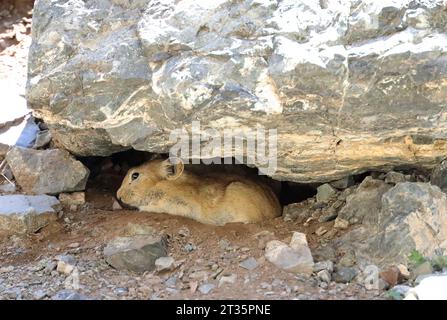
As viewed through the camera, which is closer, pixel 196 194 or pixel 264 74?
pixel 264 74

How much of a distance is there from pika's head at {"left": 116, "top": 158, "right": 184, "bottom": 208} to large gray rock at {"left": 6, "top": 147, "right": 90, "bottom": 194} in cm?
44

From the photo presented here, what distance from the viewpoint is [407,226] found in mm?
4645

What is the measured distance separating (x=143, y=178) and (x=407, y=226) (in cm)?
284

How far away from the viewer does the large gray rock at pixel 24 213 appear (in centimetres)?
564

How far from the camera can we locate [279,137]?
15.8 ft

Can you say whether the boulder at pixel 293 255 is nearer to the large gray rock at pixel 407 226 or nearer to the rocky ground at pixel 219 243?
the rocky ground at pixel 219 243

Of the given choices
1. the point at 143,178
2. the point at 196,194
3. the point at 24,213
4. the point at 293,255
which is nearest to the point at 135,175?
the point at 143,178

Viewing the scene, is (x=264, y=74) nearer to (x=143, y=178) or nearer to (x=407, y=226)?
(x=407, y=226)

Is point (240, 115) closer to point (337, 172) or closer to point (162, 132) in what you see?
point (162, 132)

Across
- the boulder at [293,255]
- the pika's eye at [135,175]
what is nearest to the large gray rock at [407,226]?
the boulder at [293,255]

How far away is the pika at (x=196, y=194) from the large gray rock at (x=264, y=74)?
821 millimetres

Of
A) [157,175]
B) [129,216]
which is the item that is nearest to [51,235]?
[129,216]

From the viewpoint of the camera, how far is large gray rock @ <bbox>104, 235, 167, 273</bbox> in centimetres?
488

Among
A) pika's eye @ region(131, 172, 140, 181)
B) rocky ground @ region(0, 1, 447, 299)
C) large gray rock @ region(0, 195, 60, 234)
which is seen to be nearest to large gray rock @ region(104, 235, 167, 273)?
rocky ground @ region(0, 1, 447, 299)
